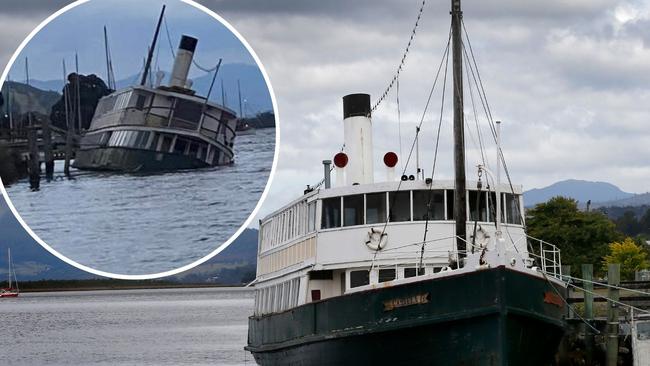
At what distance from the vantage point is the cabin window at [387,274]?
39.8 m

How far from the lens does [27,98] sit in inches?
3457

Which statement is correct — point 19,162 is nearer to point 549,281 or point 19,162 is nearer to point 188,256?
point 188,256

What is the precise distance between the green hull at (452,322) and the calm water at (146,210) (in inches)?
1851

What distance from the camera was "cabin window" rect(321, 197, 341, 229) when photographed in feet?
135

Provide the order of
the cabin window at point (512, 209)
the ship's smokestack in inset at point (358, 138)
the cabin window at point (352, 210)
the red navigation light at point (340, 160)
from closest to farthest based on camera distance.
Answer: the cabin window at point (352, 210)
the cabin window at point (512, 209)
the red navigation light at point (340, 160)
the ship's smokestack in inset at point (358, 138)

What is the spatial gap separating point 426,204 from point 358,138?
21.5 ft

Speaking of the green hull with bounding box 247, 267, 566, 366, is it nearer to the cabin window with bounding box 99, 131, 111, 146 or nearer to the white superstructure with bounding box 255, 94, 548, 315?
the white superstructure with bounding box 255, 94, 548, 315

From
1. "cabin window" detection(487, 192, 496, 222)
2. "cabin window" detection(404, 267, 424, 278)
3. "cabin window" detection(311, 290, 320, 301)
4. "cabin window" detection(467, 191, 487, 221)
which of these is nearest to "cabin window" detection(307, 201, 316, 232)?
"cabin window" detection(311, 290, 320, 301)

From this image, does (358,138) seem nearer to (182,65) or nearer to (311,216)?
(311,216)

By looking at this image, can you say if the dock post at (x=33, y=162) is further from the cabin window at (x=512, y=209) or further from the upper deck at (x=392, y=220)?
the cabin window at (x=512, y=209)

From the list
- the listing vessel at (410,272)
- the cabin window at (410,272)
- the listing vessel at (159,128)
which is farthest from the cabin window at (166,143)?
the cabin window at (410,272)

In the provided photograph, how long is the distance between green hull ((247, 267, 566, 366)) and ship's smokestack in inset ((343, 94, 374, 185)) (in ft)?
23.6

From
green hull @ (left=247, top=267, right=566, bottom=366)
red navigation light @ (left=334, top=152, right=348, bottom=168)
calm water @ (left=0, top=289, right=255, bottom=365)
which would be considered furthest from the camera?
calm water @ (left=0, top=289, right=255, bottom=365)

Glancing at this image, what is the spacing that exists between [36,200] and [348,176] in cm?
4252
